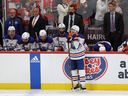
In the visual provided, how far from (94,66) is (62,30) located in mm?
1180

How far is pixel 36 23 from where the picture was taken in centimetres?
1363

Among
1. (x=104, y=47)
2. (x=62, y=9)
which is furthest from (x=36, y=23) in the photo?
(x=104, y=47)

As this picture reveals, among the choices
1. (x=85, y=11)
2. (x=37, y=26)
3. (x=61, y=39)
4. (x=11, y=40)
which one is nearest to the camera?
(x=11, y=40)

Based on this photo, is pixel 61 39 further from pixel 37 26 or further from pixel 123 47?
pixel 123 47

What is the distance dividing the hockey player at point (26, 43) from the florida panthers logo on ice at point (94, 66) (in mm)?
879

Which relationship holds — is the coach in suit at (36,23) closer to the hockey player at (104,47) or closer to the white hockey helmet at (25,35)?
the white hockey helmet at (25,35)

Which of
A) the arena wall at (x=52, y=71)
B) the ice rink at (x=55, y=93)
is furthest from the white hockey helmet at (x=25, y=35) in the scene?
the ice rink at (x=55, y=93)

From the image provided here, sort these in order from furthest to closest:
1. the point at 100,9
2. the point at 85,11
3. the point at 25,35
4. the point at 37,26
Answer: the point at 85,11, the point at 100,9, the point at 37,26, the point at 25,35

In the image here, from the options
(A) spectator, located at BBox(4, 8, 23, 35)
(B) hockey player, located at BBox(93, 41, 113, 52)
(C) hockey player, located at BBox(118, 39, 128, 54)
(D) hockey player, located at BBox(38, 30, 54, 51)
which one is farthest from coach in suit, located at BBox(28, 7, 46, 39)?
(C) hockey player, located at BBox(118, 39, 128, 54)

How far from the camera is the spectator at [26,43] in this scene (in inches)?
504

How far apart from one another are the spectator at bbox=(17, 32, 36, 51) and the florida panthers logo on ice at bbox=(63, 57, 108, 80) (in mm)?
878

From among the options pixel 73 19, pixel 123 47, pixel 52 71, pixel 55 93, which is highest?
pixel 73 19

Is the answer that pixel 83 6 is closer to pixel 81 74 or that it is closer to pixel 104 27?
pixel 104 27

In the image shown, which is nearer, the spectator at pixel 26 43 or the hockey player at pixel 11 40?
the spectator at pixel 26 43
